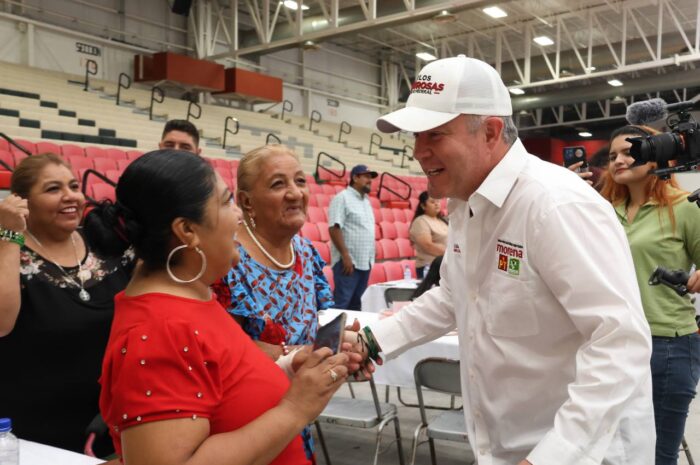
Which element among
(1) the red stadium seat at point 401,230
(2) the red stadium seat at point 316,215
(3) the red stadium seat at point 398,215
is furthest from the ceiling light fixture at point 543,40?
(2) the red stadium seat at point 316,215

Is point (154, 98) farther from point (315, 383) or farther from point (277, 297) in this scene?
point (315, 383)

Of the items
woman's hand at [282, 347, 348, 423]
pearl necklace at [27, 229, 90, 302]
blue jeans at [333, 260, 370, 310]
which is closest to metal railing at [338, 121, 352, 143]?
blue jeans at [333, 260, 370, 310]

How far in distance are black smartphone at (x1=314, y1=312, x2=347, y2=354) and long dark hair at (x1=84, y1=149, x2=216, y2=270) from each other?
0.44 meters

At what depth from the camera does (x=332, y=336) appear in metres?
1.45

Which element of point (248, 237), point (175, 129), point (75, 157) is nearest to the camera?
point (248, 237)

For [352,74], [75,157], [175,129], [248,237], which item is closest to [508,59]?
[352,74]

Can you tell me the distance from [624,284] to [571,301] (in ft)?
0.34

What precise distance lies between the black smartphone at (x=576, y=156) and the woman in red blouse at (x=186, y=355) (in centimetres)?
208

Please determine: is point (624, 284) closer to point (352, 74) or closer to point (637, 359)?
point (637, 359)

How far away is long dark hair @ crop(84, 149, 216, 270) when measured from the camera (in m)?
1.14

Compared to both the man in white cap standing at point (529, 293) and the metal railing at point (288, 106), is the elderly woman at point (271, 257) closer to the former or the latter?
the man in white cap standing at point (529, 293)

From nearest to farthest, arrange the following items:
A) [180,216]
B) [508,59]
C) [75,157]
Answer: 1. [180,216]
2. [75,157]
3. [508,59]

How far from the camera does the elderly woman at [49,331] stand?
6.34 ft

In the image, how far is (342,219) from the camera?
611cm
